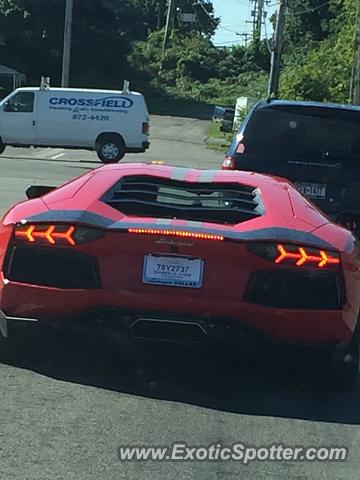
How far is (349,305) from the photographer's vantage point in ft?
18.9

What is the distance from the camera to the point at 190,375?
20.3ft

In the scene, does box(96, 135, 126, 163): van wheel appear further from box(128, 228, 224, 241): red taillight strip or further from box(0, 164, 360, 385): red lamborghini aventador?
box(128, 228, 224, 241): red taillight strip

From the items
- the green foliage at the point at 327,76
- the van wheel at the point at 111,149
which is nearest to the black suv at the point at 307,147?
the van wheel at the point at 111,149

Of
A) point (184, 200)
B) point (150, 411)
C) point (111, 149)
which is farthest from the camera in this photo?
point (111, 149)

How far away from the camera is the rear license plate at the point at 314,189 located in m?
9.91

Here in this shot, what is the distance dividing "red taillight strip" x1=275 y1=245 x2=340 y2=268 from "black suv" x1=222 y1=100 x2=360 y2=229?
422 centimetres

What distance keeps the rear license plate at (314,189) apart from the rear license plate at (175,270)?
4.49 meters

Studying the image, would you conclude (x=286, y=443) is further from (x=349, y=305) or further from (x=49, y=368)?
(x=49, y=368)

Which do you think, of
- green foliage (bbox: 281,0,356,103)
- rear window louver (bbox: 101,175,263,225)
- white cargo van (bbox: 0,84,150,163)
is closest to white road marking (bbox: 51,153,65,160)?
white cargo van (bbox: 0,84,150,163)

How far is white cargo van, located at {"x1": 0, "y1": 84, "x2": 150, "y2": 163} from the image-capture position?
95.3ft

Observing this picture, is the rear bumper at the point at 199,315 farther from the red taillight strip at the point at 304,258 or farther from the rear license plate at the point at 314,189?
the rear license plate at the point at 314,189

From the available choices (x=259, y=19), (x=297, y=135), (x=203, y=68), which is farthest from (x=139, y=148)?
(x=259, y=19)

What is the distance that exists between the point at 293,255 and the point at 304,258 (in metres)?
0.07

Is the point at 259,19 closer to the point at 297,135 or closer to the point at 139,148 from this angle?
the point at 139,148
